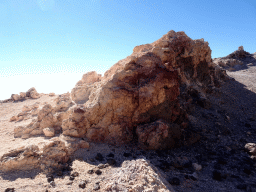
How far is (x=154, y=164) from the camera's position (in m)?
5.49

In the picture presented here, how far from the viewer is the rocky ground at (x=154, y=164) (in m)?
4.09

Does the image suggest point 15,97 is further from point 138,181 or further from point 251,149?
point 251,149

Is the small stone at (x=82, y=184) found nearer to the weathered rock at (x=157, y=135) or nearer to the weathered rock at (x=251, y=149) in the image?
the weathered rock at (x=157, y=135)

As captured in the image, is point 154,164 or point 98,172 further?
point 154,164

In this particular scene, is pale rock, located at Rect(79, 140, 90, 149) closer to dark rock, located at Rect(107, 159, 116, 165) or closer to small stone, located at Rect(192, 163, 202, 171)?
dark rock, located at Rect(107, 159, 116, 165)

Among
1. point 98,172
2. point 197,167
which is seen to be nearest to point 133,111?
point 98,172

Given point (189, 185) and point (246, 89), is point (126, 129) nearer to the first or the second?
point (189, 185)

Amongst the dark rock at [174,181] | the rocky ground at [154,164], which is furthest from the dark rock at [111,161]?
the dark rock at [174,181]

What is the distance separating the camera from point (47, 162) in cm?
500

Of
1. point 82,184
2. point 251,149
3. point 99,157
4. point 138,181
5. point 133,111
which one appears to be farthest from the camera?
point 133,111

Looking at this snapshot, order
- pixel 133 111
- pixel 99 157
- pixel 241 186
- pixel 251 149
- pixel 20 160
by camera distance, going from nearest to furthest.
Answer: pixel 241 186, pixel 20 160, pixel 99 157, pixel 251 149, pixel 133 111

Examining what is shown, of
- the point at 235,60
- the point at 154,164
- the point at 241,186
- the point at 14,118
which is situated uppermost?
the point at 235,60

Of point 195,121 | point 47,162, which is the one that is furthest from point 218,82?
point 47,162

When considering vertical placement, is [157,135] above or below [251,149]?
above
